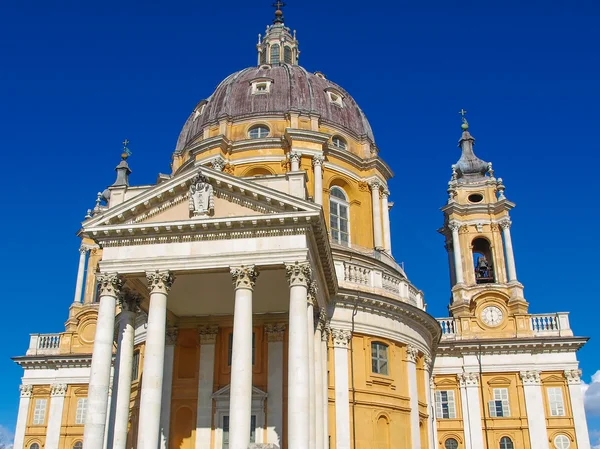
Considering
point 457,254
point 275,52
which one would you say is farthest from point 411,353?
point 275,52

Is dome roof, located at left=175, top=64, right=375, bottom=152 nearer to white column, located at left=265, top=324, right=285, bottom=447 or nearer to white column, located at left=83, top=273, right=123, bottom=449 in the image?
white column, located at left=265, top=324, right=285, bottom=447

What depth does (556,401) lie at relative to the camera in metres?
35.8

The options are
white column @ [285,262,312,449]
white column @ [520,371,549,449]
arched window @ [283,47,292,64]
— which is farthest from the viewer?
arched window @ [283,47,292,64]

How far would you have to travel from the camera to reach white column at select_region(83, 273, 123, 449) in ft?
62.6

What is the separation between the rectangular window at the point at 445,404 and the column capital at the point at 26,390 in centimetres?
2375

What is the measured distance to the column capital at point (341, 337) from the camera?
83.7 ft

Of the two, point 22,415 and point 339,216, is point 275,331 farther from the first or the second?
point 22,415

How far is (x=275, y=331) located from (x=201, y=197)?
6455mm

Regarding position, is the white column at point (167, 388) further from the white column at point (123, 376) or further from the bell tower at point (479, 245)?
the bell tower at point (479, 245)

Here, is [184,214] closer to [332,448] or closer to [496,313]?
[332,448]

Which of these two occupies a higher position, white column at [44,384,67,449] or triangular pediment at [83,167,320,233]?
triangular pediment at [83,167,320,233]

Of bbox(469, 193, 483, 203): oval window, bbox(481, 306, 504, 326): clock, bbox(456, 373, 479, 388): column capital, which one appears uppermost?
bbox(469, 193, 483, 203): oval window

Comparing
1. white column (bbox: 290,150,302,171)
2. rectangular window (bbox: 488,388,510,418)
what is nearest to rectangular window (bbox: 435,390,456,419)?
rectangular window (bbox: 488,388,510,418)

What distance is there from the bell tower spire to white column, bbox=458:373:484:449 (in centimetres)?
2127
